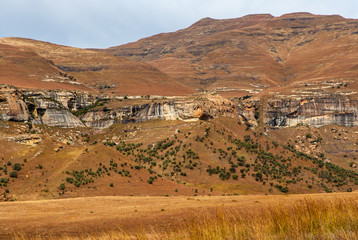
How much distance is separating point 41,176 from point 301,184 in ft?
143

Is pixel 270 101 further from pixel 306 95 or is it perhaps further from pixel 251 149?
pixel 251 149

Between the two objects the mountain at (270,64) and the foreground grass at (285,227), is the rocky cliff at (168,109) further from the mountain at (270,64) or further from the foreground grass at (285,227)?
the foreground grass at (285,227)

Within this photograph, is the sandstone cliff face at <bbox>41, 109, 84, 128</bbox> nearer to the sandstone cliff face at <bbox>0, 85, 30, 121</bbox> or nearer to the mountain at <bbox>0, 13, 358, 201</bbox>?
the mountain at <bbox>0, 13, 358, 201</bbox>

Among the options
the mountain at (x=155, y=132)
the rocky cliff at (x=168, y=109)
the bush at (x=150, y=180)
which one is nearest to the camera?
the mountain at (x=155, y=132)

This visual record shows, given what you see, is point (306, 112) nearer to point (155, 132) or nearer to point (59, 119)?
point (155, 132)

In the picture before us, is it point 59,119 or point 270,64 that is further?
point 270,64

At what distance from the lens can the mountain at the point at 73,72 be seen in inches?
3735

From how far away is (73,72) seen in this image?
115m

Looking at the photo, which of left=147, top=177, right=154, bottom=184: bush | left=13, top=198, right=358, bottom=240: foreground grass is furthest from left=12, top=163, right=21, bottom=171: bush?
left=13, top=198, right=358, bottom=240: foreground grass

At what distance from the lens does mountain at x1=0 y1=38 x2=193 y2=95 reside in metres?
94.9

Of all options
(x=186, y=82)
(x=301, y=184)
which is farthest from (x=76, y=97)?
(x=186, y=82)

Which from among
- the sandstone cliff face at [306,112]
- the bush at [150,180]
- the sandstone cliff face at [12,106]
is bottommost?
the bush at [150,180]

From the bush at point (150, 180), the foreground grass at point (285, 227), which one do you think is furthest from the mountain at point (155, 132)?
the foreground grass at point (285, 227)

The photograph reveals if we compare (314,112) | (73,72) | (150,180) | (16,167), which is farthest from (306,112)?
(73,72)
